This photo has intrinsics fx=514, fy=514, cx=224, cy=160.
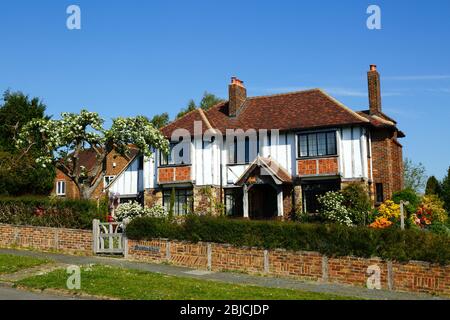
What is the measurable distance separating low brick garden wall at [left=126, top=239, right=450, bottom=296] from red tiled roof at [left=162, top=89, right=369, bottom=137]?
12.1m

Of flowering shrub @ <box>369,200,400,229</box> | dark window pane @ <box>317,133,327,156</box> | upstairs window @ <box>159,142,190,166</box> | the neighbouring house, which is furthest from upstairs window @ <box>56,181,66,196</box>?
flowering shrub @ <box>369,200,400,229</box>

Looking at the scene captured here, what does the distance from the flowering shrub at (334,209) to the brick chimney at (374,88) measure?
21.0ft

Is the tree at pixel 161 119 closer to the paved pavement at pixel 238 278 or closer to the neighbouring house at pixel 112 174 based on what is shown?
the neighbouring house at pixel 112 174

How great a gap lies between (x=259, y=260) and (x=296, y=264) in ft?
4.55

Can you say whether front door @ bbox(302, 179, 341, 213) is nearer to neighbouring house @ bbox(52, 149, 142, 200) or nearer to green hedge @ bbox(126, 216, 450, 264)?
Answer: neighbouring house @ bbox(52, 149, 142, 200)

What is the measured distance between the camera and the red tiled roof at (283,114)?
28.8 metres

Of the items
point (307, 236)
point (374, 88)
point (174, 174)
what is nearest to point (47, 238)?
point (174, 174)

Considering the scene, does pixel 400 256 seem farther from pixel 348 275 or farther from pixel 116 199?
pixel 116 199

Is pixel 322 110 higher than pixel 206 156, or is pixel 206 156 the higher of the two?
pixel 322 110

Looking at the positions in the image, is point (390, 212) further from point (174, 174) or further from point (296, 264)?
point (174, 174)

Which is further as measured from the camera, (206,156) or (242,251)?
(206,156)

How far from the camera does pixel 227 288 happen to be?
1452 cm
